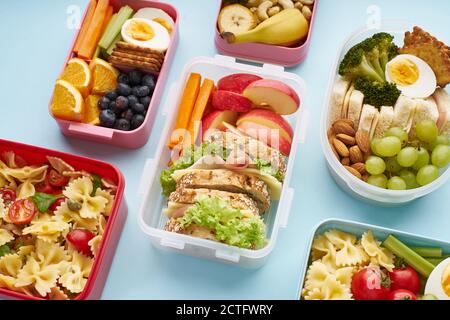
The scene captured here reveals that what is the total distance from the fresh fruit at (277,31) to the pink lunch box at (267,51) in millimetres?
25

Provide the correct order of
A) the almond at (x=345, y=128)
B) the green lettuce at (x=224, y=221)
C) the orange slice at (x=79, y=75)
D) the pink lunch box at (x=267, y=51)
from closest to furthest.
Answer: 1. the green lettuce at (x=224, y=221)
2. the almond at (x=345, y=128)
3. the orange slice at (x=79, y=75)
4. the pink lunch box at (x=267, y=51)

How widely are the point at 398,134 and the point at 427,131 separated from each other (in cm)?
9

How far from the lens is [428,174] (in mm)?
2158

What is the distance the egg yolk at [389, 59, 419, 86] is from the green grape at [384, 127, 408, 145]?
0.18m

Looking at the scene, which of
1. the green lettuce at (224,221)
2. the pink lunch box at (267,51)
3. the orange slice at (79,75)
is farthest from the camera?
the pink lunch box at (267,51)

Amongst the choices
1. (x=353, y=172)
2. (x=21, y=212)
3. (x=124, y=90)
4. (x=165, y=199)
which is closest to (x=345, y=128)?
(x=353, y=172)

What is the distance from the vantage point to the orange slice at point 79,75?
2344 mm

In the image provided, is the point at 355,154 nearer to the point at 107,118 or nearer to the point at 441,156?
the point at 441,156

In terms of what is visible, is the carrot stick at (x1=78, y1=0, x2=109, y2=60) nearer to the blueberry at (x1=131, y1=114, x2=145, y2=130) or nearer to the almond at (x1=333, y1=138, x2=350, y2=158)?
the blueberry at (x1=131, y1=114, x2=145, y2=130)

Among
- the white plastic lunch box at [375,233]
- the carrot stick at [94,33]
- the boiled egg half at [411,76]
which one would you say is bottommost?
the white plastic lunch box at [375,233]

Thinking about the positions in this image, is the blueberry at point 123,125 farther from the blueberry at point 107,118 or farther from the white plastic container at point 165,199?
the white plastic container at point 165,199

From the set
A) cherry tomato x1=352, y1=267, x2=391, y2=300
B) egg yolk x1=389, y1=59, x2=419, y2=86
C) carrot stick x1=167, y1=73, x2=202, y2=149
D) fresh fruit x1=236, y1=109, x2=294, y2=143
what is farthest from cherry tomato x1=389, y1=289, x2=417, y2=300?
carrot stick x1=167, y1=73, x2=202, y2=149

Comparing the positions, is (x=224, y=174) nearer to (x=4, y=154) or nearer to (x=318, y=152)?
(x=318, y=152)

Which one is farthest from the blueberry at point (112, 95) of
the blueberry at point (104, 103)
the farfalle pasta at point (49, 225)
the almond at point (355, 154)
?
the almond at point (355, 154)
